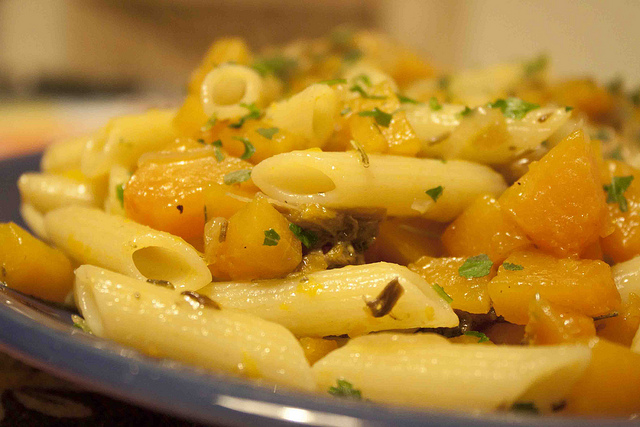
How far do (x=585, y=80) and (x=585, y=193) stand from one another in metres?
1.91

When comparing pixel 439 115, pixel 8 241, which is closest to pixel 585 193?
pixel 439 115

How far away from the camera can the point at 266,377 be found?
0.97m

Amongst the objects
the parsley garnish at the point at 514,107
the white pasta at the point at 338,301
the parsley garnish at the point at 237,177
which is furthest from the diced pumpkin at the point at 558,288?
the parsley garnish at the point at 237,177

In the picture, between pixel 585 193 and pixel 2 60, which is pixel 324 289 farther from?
pixel 2 60

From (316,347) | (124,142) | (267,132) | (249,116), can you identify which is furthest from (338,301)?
(124,142)

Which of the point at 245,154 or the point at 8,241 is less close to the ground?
the point at 245,154

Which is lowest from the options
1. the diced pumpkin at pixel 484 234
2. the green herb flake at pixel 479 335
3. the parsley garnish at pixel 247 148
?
the green herb flake at pixel 479 335

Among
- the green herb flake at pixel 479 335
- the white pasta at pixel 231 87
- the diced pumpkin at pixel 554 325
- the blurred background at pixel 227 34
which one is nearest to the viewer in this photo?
the diced pumpkin at pixel 554 325

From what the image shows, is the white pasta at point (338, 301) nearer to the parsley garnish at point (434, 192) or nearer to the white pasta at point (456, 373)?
the white pasta at point (456, 373)

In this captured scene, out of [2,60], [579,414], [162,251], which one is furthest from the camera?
[2,60]

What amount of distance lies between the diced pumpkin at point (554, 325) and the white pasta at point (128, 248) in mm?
640

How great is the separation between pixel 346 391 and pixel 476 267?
0.42 meters

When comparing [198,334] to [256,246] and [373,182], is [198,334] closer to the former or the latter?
[256,246]

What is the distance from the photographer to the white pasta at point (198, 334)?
97cm
